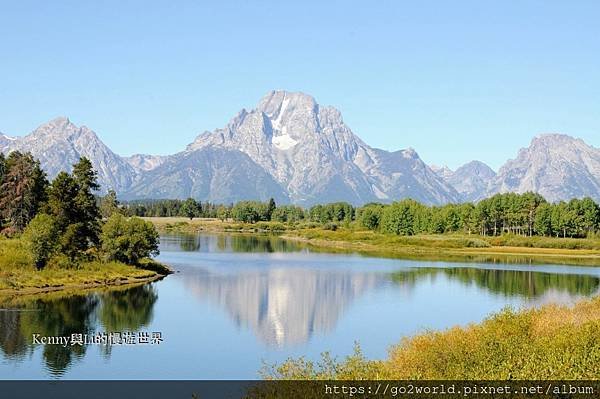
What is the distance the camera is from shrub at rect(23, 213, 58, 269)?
8081 centimetres

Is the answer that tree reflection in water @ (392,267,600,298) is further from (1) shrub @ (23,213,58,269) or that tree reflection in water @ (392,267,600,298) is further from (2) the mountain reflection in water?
(1) shrub @ (23,213,58,269)

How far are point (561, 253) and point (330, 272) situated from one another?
84.7m

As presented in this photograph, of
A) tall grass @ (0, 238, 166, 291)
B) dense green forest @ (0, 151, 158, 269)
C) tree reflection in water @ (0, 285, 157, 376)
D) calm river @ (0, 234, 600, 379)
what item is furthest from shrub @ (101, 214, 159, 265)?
tree reflection in water @ (0, 285, 157, 376)

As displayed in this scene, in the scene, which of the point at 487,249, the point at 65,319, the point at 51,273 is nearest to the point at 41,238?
the point at 51,273

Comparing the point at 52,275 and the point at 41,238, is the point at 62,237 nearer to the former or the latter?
the point at 41,238

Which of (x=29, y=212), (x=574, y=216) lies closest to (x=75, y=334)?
(x=29, y=212)

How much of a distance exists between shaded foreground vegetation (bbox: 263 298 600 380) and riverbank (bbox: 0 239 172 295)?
53.8m

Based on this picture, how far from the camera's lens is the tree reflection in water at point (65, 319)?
163 feet

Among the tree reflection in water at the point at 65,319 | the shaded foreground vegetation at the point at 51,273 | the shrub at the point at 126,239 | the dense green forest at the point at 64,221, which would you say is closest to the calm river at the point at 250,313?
the tree reflection in water at the point at 65,319

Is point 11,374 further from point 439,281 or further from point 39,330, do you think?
point 439,281

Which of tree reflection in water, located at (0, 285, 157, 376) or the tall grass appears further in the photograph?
the tall grass

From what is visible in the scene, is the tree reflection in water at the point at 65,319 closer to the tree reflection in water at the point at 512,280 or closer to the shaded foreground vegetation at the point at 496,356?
the shaded foreground vegetation at the point at 496,356

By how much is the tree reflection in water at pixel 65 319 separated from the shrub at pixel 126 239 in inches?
574

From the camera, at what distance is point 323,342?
55.7 m
